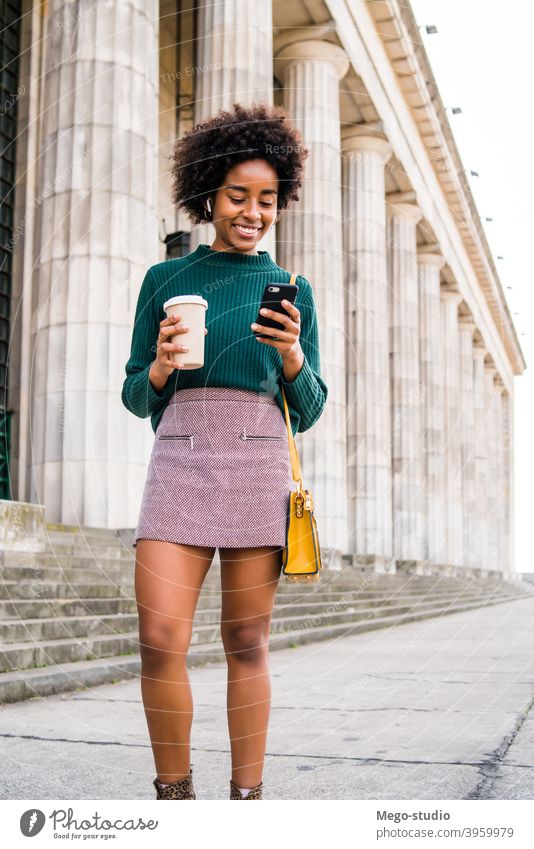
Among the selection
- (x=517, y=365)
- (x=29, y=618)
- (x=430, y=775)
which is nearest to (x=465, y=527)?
(x=517, y=365)

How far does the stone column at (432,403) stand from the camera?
35.6m

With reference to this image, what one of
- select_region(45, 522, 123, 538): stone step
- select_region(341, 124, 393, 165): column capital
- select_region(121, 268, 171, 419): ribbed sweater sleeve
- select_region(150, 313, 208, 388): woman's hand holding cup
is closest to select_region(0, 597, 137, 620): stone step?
select_region(45, 522, 123, 538): stone step

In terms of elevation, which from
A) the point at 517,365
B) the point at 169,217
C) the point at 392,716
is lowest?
the point at 392,716

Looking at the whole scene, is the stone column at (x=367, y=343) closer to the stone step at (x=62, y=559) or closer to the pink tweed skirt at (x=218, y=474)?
the stone step at (x=62, y=559)

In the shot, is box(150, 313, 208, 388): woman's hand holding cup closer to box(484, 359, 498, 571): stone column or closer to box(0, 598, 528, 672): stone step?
box(0, 598, 528, 672): stone step

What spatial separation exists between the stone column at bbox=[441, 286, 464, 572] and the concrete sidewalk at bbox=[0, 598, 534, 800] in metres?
31.2

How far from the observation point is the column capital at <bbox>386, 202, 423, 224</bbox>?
31297 mm

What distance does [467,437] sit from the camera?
45688mm

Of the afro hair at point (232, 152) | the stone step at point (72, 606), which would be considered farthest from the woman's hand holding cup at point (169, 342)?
the stone step at point (72, 606)

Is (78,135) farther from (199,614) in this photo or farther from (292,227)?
(292,227)
